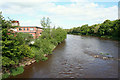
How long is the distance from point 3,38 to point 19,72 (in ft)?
21.4

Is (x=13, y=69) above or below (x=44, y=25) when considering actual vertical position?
below

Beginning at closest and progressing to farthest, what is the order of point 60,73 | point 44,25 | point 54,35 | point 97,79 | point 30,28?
1. point 97,79
2. point 60,73
3. point 54,35
4. point 30,28
5. point 44,25

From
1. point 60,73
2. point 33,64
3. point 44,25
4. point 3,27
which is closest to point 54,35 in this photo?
point 44,25

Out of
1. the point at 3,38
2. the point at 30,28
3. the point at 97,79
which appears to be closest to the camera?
the point at 3,38

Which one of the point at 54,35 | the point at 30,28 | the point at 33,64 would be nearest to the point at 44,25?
the point at 30,28

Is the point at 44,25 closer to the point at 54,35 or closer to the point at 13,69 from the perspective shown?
the point at 54,35

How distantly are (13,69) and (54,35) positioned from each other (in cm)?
2649

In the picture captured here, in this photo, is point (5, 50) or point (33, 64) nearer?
point (5, 50)

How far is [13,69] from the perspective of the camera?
53.3ft

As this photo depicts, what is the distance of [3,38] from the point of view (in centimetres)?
1291

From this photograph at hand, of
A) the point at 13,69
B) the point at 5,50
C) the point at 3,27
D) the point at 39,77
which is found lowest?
the point at 39,77

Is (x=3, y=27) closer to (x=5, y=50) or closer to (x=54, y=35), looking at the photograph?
(x=5, y=50)

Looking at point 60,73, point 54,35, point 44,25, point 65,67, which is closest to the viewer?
point 60,73

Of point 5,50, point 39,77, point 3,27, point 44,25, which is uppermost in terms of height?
point 44,25
